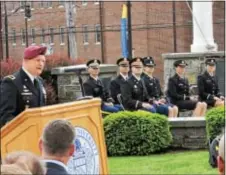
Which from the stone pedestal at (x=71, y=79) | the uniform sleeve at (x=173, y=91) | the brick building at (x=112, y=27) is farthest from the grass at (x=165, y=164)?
the brick building at (x=112, y=27)

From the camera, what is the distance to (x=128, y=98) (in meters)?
11.8

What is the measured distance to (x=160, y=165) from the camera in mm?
8875

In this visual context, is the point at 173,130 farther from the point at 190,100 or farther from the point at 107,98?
the point at 190,100

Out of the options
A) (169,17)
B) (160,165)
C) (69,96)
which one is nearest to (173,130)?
(160,165)

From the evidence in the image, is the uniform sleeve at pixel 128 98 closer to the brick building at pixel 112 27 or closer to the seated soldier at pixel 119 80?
the seated soldier at pixel 119 80

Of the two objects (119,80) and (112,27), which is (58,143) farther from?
(112,27)

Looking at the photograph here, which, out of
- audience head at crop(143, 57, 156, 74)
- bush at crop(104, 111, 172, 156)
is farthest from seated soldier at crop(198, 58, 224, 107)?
bush at crop(104, 111, 172, 156)

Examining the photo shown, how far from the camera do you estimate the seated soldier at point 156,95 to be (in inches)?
499

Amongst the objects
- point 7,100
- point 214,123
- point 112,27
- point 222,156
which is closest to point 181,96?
point 214,123

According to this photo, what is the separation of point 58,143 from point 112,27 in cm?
4015

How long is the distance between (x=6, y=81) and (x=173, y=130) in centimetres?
472

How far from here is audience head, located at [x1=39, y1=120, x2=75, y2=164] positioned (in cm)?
416

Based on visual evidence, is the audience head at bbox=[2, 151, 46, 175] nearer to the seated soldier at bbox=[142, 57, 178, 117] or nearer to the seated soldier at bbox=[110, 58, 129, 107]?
the seated soldier at bbox=[110, 58, 129, 107]

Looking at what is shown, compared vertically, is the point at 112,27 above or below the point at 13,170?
above
